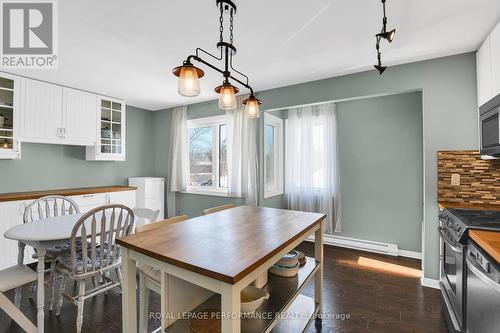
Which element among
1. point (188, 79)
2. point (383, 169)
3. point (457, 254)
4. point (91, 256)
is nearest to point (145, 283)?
point (91, 256)

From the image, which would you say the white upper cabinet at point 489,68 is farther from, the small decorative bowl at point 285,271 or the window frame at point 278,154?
the window frame at point 278,154

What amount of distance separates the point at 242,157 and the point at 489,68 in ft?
8.97

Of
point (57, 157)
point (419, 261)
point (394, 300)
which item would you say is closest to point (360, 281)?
point (394, 300)

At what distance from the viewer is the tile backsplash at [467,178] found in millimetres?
2191

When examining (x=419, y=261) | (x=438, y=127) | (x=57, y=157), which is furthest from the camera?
(x=57, y=157)

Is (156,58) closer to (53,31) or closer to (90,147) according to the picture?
(53,31)

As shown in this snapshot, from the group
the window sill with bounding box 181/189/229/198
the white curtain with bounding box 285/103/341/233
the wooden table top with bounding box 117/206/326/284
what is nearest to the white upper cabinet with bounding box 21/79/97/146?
the window sill with bounding box 181/189/229/198

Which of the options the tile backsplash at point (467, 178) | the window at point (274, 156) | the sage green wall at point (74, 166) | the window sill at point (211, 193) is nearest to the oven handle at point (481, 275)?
the tile backsplash at point (467, 178)

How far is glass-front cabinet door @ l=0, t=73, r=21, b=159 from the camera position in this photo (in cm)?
275

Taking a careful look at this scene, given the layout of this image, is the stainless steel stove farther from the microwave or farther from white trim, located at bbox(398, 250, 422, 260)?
white trim, located at bbox(398, 250, 422, 260)

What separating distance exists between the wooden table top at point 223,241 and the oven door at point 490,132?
1.29 m

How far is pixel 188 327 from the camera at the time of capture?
1209 millimetres

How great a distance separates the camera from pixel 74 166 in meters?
3.70

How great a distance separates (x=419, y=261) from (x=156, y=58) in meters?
4.04
